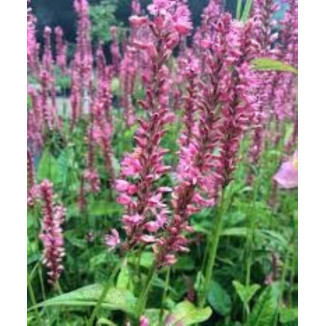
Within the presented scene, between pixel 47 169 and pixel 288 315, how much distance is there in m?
0.78

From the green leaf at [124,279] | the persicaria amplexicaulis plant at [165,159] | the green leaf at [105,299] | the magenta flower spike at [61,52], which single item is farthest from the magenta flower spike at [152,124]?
the magenta flower spike at [61,52]

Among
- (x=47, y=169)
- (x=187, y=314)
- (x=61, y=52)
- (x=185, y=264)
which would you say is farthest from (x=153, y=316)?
(x=61, y=52)

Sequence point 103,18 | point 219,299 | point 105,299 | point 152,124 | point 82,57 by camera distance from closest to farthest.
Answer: point 152,124 → point 105,299 → point 219,299 → point 103,18 → point 82,57

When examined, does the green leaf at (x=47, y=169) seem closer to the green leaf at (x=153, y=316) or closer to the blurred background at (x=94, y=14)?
the blurred background at (x=94, y=14)

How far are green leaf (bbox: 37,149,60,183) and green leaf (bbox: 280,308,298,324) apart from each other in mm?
711

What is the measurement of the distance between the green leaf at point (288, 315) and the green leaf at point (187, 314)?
0.34m

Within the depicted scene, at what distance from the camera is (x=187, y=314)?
101 cm

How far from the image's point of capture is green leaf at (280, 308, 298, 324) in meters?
1.32

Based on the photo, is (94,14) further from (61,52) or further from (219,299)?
(219,299)

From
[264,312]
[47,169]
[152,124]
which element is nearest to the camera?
[152,124]

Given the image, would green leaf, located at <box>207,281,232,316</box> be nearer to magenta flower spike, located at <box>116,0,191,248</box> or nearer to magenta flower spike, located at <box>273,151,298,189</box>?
magenta flower spike, located at <box>273,151,298,189</box>
